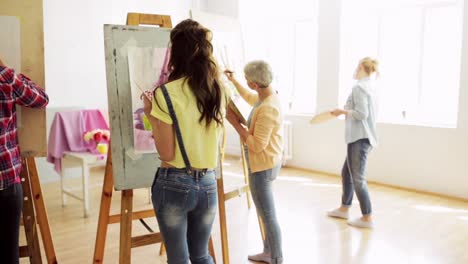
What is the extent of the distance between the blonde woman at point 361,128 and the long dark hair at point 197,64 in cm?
209

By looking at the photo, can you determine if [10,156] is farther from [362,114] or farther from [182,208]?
[362,114]

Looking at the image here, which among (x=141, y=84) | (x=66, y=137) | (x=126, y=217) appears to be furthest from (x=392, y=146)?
(x=126, y=217)

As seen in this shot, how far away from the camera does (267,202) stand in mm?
2697

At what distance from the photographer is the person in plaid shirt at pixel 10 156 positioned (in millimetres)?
1909

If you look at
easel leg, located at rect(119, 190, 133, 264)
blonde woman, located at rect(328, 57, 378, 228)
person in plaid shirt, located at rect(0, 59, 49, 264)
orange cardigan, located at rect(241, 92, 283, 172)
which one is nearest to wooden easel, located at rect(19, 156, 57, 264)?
person in plaid shirt, located at rect(0, 59, 49, 264)

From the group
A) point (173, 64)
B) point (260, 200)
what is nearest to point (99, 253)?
point (260, 200)

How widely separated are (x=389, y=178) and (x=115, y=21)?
3.69m

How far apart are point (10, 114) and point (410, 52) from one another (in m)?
4.25

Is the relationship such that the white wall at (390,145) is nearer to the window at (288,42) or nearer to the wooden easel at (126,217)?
the window at (288,42)

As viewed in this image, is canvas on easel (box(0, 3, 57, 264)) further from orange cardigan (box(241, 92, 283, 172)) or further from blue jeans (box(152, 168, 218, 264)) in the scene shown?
orange cardigan (box(241, 92, 283, 172))

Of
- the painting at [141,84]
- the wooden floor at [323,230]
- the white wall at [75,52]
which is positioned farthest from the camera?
the white wall at [75,52]

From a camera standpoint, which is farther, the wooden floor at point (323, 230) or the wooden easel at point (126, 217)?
the wooden floor at point (323, 230)

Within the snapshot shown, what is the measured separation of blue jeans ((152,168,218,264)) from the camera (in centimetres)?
173

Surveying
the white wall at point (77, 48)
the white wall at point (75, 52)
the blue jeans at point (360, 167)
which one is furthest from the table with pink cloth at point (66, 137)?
the blue jeans at point (360, 167)
